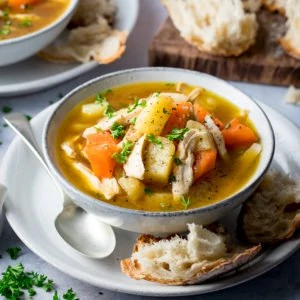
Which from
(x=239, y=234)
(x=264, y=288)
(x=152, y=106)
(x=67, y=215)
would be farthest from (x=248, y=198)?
(x=67, y=215)

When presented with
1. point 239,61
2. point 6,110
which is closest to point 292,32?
point 239,61

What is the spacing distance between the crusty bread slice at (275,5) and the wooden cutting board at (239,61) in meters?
0.24

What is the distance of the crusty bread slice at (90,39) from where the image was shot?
11.9 feet

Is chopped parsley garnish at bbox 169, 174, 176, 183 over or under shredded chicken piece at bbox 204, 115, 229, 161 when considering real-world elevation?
under

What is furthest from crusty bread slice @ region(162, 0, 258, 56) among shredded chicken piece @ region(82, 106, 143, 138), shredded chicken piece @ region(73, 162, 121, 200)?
shredded chicken piece @ region(73, 162, 121, 200)

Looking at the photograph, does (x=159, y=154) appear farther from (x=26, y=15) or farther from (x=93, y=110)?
(x=26, y=15)

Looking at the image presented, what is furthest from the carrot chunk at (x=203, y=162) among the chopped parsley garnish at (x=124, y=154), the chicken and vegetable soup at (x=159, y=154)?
the chopped parsley garnish at (x=124, y=154)

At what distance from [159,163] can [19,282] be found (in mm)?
673

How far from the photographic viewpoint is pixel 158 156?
2.47 meters

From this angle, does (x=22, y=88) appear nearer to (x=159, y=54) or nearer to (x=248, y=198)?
(x=159, y=54)

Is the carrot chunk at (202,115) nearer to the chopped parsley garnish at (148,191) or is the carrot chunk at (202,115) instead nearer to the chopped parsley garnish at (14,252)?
the chopped parsley garnish at (148,191)

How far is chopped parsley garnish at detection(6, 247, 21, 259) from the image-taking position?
2.65m

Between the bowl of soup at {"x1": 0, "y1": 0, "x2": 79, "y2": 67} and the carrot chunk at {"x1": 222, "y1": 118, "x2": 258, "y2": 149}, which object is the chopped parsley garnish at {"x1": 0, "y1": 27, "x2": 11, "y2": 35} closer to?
the bowl of soup at {"x1": 0, "y1": 0, "x2": 79, "y2": 67}

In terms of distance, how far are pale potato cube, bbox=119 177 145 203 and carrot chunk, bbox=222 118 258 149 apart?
1.34ft
